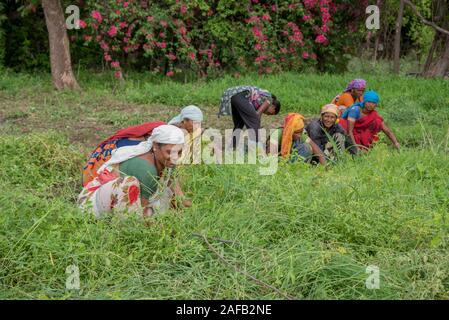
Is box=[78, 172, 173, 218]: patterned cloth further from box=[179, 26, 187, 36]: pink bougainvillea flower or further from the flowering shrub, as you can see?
box=[179, 26, 187, 36]: pink bougainvillea flower

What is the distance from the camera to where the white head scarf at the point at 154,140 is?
4.46 m

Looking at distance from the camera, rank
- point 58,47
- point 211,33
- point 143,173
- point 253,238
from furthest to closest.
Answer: point 211,33, point 58,47, point 143,173, point 253,238

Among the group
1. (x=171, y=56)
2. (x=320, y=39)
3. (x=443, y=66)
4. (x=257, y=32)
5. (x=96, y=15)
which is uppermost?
(x=96, y=15)

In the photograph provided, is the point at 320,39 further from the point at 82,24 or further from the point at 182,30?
the point at 82,24

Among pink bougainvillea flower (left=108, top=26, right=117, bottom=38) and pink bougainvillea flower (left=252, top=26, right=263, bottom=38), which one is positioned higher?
pink bougainvillea flower (left=108, top=26, right=117, bottom=38)

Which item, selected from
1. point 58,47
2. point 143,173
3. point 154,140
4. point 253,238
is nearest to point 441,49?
point 58,47

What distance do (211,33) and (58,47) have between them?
2869 millimetres

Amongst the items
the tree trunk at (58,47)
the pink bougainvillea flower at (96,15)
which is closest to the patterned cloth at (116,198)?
the tree trunk at (58,47)

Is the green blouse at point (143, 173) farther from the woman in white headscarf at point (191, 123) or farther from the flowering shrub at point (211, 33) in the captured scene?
the flowering shrub at point (211, 33)

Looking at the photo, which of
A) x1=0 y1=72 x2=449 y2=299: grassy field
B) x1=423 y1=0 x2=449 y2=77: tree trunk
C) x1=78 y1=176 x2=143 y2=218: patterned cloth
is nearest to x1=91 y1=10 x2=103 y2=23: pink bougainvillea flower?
x1=0 y1=72 x2=449 y2=299: grassy field

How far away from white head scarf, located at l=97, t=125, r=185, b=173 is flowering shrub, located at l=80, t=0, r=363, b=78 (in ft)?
24.0

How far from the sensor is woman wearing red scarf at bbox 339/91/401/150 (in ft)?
23.2

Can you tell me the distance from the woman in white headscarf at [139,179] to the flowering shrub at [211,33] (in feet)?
24.2

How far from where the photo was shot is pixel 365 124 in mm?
7109
